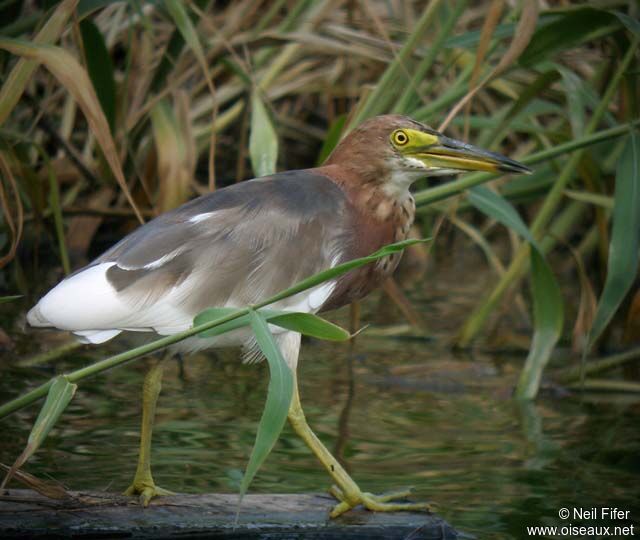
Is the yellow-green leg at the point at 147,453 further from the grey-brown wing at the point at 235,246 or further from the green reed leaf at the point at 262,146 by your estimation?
the green reed leaf at the point at 262,146

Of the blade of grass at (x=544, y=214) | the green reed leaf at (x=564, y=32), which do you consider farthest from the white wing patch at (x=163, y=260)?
the blade of grass at (x=544, y=214)

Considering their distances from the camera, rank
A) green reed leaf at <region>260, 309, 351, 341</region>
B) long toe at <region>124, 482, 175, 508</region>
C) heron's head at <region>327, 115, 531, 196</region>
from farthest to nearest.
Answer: heron's head at <region>327, 115, 531, 196</region> → long toe at <region>124, 482, 175, 508</region> → green reed leaf at <region>260, 309, 351, 341</region>

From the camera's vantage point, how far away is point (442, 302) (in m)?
6.54

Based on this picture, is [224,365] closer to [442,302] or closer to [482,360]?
[482,360]

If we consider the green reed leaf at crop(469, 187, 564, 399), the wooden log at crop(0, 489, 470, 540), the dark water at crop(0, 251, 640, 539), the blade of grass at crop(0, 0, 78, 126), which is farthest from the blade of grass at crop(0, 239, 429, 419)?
the green reed leaf at crop(469, 187, 564, 399)

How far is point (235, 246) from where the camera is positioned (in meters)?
3.38

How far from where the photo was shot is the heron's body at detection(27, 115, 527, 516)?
319 cm

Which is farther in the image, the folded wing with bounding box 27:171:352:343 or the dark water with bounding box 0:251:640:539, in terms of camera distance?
the dark water with bounding box 0:251:640:539

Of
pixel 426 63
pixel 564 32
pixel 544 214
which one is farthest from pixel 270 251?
pixel 544 214

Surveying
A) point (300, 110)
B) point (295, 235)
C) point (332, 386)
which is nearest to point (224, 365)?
point (332, 386)

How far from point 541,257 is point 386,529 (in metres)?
1.53

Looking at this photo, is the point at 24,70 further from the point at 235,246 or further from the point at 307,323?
the point at 307,323

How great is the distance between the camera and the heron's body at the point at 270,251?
126 inches

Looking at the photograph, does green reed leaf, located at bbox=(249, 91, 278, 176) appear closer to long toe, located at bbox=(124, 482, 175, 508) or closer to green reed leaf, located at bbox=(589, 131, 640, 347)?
green reed leaf, located at bbox=(589, 131, 640, 347)
